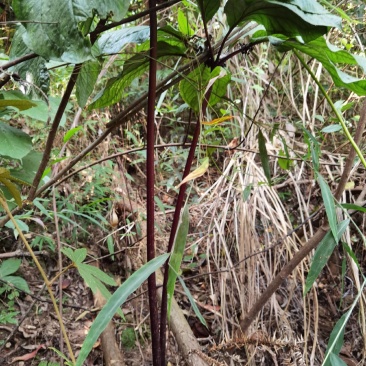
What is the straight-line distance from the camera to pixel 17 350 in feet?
3.71

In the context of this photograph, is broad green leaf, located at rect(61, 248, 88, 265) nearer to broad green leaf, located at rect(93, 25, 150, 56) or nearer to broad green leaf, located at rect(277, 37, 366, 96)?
broad green leaf, located at rect(93, 25, 150, 56)

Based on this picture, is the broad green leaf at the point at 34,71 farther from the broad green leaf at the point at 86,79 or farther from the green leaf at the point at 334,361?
the green leaf at the point at 334,361

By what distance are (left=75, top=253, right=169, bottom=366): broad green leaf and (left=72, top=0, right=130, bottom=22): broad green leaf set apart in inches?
11.2

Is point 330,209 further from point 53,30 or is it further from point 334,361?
point 53,30

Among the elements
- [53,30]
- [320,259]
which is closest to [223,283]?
[320,259]

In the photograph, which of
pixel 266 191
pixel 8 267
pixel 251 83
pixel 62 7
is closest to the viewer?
pixel 62 7

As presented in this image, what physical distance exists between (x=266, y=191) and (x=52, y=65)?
2.85 ft

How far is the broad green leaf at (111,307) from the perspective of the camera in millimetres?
369

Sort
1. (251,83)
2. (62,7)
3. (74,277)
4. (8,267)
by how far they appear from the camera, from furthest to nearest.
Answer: (251,83)
(74,277)
(8,267)
(62,7)

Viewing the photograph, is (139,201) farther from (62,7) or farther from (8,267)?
(62,7)

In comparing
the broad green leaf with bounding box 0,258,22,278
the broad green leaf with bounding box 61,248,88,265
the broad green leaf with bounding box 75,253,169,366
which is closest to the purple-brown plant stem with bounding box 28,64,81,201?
the broad green leaf with bounding box 61,248,88,265

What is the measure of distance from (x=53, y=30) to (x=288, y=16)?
29 cm

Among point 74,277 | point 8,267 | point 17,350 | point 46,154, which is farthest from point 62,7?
point 74,277

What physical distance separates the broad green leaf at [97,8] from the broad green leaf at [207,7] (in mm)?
166
